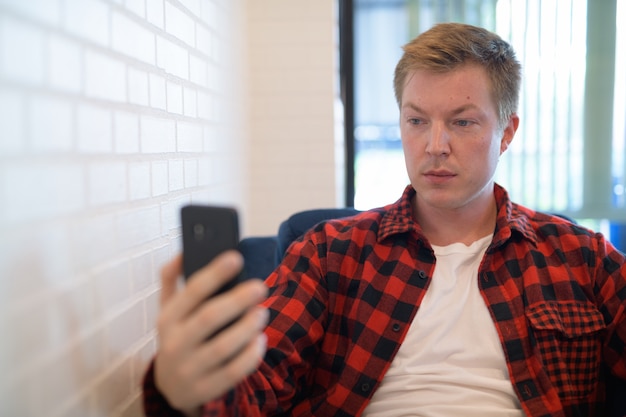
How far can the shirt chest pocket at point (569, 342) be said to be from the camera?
4.27 feet

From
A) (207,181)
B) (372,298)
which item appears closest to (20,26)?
(372,298)

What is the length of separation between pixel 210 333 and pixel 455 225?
0.91 m

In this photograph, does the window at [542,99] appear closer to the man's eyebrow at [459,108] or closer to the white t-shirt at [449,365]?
the man's eyebrow at [459,108]

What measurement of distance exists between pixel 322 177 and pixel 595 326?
149 centimetres

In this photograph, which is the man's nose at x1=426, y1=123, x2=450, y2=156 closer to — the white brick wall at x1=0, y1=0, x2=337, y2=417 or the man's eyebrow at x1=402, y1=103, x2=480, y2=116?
the man's eyebrow at x1=402, y1=103, x2=480, y2=116

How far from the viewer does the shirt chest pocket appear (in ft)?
4.27

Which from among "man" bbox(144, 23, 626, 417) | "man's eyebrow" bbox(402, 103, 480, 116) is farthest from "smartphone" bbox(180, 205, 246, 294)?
"man's eyebrow" bbox(402, 103, 480, 116)

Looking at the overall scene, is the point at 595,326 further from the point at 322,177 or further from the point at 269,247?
the point at 322,177

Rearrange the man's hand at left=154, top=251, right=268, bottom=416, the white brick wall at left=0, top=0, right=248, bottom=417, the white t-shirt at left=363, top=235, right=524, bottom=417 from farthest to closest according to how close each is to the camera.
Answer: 1. the white t-shirt at left=363, top=235, right=524, bottom=417
2. the white brick wall at left=0, top=0, right=248, bottom=417
3. the man's hand at left=154, top=251, right=268, bottom=416

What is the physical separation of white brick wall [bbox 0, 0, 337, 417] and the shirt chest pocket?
81 centimetres

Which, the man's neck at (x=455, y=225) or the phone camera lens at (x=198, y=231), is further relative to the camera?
the man's neck at (x=455, y=225)

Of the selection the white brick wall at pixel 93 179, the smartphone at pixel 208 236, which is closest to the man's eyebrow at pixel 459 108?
the white brick wall at pixel 93 179

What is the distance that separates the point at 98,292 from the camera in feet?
3.40

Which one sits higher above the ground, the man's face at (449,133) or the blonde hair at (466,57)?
the blonde hair at (466,57)
